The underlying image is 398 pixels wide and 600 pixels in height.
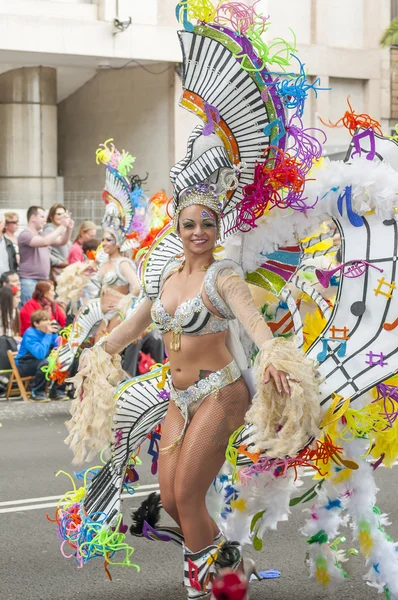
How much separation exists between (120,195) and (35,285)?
9.31 ft

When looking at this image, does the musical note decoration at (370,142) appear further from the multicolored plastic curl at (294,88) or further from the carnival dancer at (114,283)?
the carnival dancer at (114,283)

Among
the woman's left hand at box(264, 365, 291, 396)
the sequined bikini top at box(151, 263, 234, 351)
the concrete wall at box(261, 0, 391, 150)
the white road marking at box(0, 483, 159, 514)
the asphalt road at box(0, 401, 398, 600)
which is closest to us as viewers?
the woman's left hand at box(264, 365, 291, 396)

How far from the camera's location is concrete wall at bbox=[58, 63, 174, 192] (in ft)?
66.3

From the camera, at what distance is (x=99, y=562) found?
19.0 feet

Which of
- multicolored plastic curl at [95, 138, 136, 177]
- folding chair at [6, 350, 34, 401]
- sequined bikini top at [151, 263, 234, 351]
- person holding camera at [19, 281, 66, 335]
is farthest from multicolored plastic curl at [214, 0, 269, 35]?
person holding camera at [19, 281, 66, 335]

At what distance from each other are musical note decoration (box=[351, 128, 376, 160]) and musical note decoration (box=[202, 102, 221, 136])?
600 mm

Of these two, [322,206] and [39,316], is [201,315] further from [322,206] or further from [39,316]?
[39,316]

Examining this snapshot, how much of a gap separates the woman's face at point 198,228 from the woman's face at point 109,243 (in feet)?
19.1

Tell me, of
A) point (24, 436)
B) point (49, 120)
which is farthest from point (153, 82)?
point (24, 436)

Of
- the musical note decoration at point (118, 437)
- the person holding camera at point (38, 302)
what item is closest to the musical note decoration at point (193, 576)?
the musical note decoration at point (118, 437)

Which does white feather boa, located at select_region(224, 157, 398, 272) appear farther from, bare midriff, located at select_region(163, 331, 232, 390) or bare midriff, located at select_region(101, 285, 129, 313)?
bare midriff, located at select_region(101, 285, 129, 313)

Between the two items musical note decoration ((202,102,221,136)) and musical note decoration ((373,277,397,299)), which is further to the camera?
musical note decoration ((202,102,221,136))

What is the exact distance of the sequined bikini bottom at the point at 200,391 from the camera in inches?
185

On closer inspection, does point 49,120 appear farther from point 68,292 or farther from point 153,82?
point 68,292
